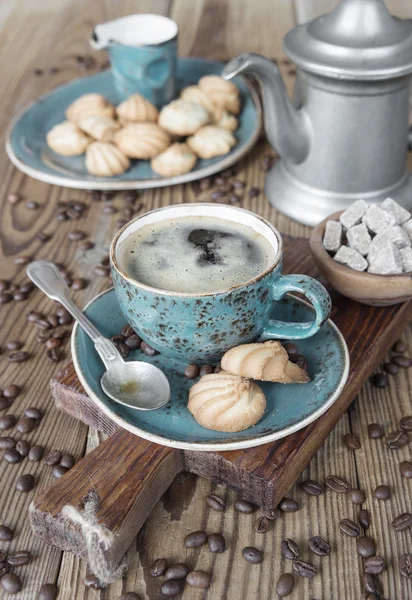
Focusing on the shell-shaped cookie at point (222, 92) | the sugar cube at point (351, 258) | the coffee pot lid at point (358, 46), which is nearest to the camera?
the sugar cube at point (351, 258)

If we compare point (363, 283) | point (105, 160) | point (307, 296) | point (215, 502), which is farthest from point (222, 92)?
point (215, 502)

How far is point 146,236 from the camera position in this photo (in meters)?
1.14

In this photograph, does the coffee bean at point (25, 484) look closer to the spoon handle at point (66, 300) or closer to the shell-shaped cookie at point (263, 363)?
the spoon handle at point (66, 300)

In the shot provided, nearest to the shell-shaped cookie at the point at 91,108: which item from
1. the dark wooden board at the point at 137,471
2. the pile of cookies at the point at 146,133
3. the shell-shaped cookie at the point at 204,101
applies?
the pile of cookies at the point at 146,133

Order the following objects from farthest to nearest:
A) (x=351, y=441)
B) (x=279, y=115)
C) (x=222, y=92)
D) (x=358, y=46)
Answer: (x=222, y=92) < (x=279, y=115) < (x=358, y=46) < (x=351, y=441)

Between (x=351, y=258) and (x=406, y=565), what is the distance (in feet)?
1.73

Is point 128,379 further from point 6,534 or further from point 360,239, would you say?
point 360,239

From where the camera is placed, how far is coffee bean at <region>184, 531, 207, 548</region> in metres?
0.96

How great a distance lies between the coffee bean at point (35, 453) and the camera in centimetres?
110

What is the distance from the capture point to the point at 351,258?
1229 mm

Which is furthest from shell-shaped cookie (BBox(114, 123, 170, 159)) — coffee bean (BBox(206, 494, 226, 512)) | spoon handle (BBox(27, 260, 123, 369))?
coffee bean (BBox(206, 494, 226, 512))

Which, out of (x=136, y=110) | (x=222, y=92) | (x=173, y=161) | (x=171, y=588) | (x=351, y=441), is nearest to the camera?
(x=171, y=588)

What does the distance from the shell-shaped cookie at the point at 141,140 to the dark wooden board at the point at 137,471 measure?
0.78 m

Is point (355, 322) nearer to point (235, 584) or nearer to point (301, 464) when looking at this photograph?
point (301, 464)
